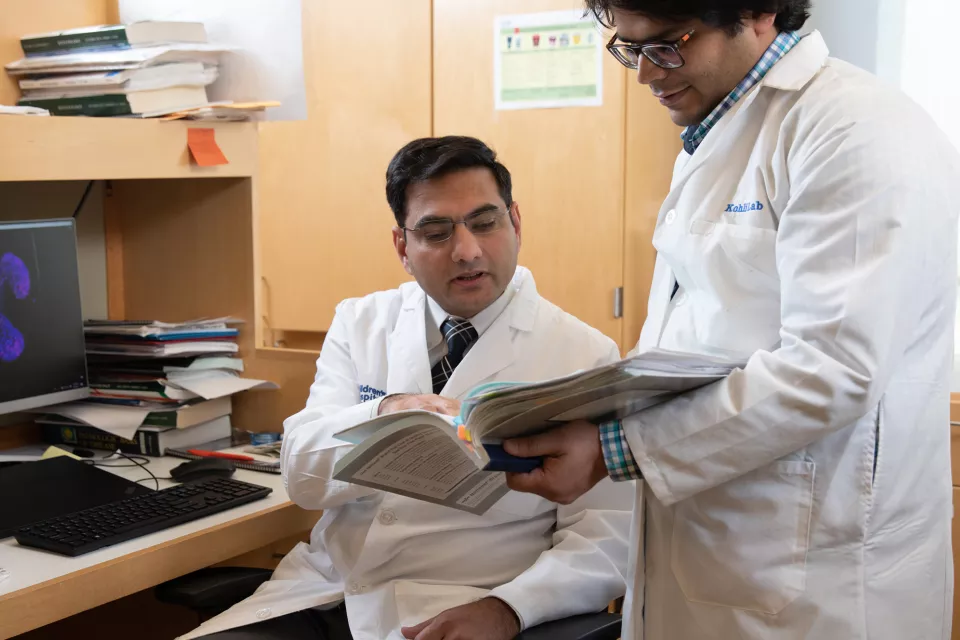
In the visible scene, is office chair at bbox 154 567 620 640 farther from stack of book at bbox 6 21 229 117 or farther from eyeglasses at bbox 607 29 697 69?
stack of book at bbox 6 21 229 117

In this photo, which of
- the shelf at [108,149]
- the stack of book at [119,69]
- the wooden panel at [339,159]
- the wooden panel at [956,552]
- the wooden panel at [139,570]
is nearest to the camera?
the wooden panel at [139,570]

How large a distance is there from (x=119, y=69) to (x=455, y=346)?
0.90m

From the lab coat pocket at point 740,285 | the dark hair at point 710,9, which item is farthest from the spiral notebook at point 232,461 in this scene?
the dark hair at point 710,9

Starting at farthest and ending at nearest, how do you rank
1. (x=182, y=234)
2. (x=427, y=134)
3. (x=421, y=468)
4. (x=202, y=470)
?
1. (x=427, y=134)
2. (x=182, y=234)
3. (x=202, y=470)
4. (x=421, y=468)

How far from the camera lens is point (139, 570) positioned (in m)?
1.51

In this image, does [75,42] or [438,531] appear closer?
[438,531]

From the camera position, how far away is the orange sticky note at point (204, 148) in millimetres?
2049

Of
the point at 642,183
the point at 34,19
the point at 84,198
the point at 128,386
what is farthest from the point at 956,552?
the point at 34,19

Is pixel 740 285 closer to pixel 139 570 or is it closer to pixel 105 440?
pixel 139 570

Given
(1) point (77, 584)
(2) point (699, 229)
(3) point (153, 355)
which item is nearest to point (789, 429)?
(2) point (699, 229)

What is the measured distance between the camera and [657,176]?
254 cm

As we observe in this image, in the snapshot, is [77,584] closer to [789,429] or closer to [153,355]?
[153,355]

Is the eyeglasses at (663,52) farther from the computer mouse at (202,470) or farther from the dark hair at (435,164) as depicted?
the computer mouse at (202,470)

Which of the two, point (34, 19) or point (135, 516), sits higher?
point (34, 19)
